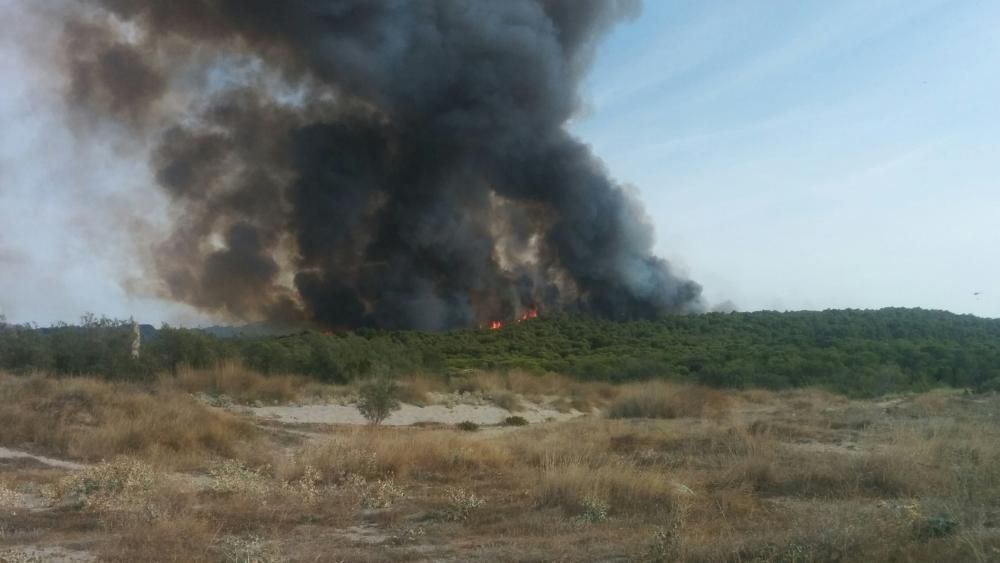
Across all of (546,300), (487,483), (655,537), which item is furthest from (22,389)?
(546,300)

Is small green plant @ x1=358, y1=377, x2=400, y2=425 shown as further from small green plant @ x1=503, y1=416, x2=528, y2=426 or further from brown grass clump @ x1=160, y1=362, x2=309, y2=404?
brown grass clump @ x1=160, y1=362, x2=309, y2=404

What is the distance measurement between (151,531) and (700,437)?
27.8 ft

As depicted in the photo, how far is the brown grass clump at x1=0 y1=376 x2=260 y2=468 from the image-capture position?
11109 mm

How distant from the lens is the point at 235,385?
22.3m

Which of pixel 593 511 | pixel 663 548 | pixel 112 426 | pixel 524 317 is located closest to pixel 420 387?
pixel 112 426

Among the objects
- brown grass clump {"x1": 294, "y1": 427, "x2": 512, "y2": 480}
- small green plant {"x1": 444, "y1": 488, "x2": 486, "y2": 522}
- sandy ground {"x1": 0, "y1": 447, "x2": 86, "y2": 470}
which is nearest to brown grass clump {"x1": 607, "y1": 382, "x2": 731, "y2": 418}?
brown grass clump {"x1": 294, "y1": 427, "x2": 512, "y2": 480}

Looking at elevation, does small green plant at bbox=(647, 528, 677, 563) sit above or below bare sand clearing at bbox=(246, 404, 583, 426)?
below

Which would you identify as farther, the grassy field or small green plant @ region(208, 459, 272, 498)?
small green plant @ region(208, 459, 272, 498)

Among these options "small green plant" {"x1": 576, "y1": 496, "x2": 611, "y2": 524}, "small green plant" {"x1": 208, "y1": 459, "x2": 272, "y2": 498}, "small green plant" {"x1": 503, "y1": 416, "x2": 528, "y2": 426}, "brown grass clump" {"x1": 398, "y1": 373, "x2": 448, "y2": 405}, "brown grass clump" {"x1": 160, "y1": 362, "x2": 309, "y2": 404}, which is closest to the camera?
"small green plant" {"x1": 576, "y1": 496, "x2": 611, "y2": 524}

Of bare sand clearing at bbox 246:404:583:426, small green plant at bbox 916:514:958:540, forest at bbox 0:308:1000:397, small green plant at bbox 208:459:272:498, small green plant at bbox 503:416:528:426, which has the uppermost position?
forest at bbox 0:308:1000:397

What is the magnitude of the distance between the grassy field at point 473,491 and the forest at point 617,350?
941 cm

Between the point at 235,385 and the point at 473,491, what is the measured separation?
15.4 meters

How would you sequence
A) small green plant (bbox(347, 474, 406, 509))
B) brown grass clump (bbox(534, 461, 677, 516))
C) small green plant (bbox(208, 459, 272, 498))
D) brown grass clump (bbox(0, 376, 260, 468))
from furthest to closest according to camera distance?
1. brown grass clump (bbox(0, 376, 260, 468))
2. small green plant (bbox(208, 459, 272, 498))
3. small green plant (bbox(347, 474, 406, 509))
4. brown grass clump (bbox(534, 461, 677, 516))

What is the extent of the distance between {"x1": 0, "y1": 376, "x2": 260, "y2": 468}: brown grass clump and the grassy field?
4 cm
